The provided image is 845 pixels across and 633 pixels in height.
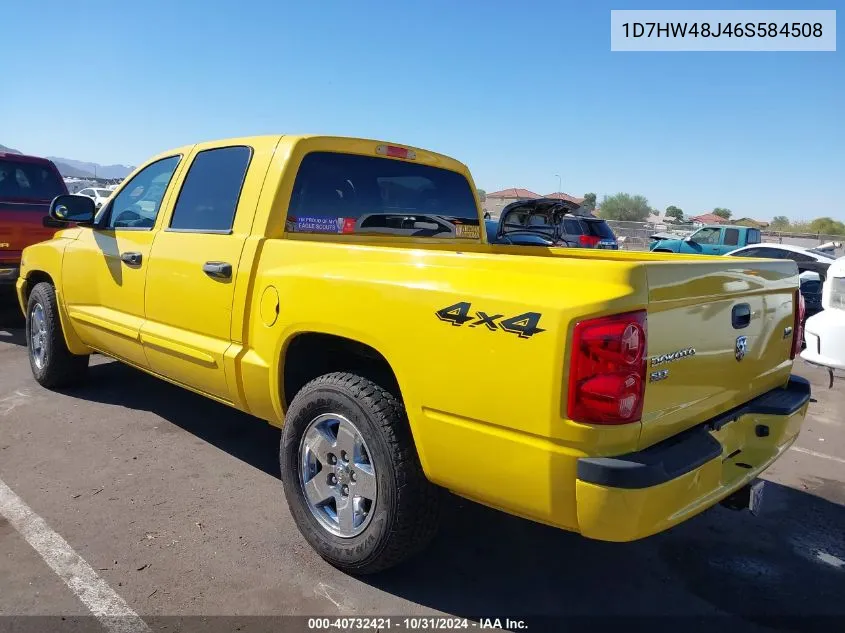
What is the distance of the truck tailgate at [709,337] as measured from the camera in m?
2.16

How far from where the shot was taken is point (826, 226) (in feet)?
197

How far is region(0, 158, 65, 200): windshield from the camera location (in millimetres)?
8266

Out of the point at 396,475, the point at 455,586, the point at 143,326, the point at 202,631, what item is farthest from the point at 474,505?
the point at 143,326

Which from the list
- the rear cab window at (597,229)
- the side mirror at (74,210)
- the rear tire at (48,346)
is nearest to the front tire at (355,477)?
the side mirror at (74,210)

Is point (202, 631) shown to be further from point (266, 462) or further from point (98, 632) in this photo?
point (266, 462)

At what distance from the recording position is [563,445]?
2068mm

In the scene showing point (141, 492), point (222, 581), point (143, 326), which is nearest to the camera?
point (222, 581)

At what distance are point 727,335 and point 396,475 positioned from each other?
141cm

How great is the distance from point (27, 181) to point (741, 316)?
8.98m

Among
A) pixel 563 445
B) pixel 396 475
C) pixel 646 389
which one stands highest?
pixel 646 389

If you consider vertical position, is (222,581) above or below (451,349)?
below

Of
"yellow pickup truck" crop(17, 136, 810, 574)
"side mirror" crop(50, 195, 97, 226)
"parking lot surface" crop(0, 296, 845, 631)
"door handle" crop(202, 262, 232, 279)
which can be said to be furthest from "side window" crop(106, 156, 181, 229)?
"parking lot surface" crop(0, 296, 845, 631)

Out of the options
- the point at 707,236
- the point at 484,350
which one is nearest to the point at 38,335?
A: the point at 484,350

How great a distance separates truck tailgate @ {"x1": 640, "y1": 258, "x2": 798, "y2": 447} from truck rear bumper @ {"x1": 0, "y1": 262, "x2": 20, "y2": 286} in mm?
7484
